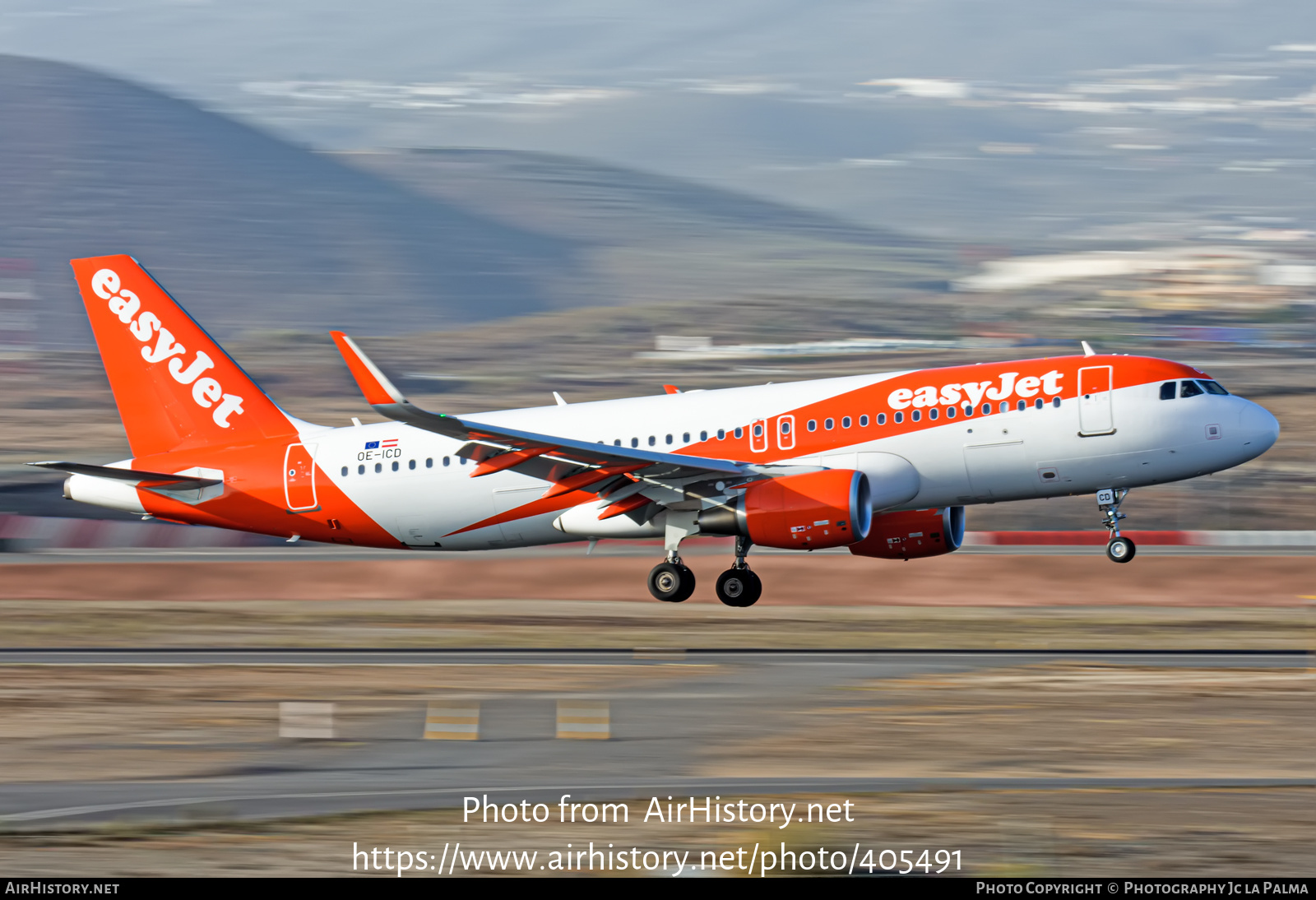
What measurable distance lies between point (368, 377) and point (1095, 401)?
48.7ft

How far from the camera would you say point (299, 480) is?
1459 inches

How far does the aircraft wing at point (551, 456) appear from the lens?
29.9 metres

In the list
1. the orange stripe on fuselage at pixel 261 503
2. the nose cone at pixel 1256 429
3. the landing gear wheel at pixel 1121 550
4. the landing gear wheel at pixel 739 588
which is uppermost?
the nose cone at pixel 1256 429

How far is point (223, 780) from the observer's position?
692 inches

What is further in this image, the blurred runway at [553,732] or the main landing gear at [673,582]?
the main landing gear at [673,582]

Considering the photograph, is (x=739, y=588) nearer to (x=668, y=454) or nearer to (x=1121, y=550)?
(x=668, y=454)

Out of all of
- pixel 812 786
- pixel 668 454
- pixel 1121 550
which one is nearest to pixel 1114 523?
pixel 1121 550

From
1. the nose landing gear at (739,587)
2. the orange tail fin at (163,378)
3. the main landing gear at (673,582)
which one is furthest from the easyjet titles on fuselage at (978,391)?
the orange tail fin at (163,378)

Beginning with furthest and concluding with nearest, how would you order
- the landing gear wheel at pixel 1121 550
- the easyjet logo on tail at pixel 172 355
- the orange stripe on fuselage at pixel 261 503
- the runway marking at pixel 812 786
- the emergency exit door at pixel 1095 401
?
the easyjet logo on tail at pixel 172 355 → the orange stripe on fuselage at pixel 261 503 → the landing gear wheel at pixel 1121 550 → the emergency exit door at pixel 1095 401 → the runway marking at pixel 812 786

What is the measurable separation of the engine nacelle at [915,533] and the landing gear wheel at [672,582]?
3.90m

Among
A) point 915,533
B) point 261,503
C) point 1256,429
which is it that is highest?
point 1256,429

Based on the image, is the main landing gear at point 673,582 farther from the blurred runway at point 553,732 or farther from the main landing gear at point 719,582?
the blurred runway at point 553,732

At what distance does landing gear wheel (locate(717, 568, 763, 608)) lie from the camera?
115 ft

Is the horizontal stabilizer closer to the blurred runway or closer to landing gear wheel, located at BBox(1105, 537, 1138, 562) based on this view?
the blurred runway
